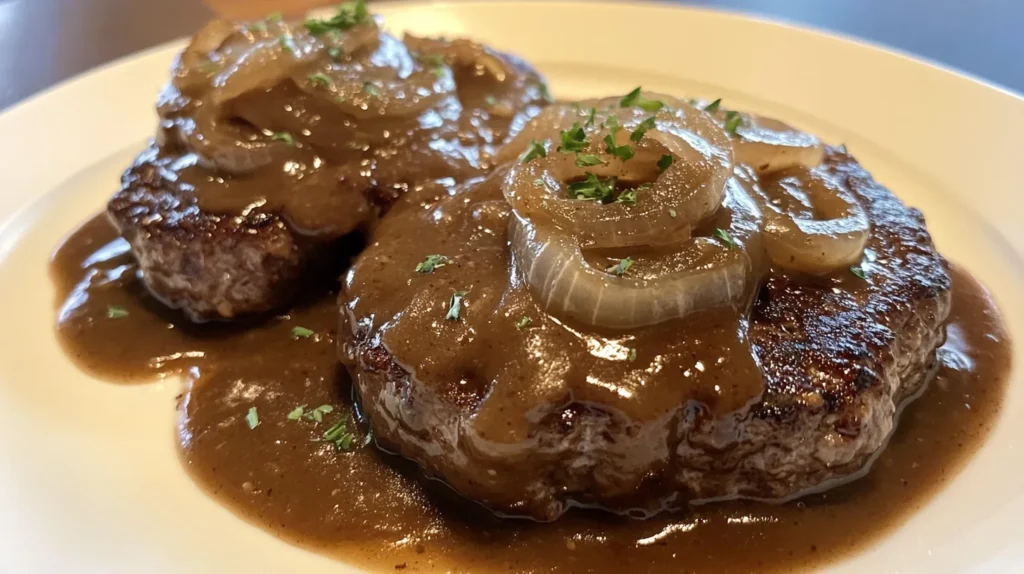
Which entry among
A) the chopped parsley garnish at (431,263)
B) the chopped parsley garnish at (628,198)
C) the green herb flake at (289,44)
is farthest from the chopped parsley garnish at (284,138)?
the chopped parsley garnish at (628,198)

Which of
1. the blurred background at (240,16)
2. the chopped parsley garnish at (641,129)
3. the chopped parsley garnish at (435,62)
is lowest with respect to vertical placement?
the blurred background at (240,16)

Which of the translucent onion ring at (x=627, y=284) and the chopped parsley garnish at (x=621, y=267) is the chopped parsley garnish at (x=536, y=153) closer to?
the translucent onion ring at (x=627, y=284)

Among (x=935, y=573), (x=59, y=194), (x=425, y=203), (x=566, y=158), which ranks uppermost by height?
(x=566, y=158)

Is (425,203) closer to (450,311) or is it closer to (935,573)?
(450,311)

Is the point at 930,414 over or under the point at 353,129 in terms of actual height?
under

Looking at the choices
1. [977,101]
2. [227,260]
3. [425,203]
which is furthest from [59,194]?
[977,101]

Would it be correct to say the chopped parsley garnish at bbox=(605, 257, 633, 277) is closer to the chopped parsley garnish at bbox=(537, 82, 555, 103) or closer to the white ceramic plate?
the white ceramic plate

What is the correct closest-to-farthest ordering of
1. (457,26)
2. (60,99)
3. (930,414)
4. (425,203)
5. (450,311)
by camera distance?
(450,311)
(930,414)
(425,203)
(60,99)
(457,26)

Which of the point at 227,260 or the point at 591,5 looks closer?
the point at 227,260
